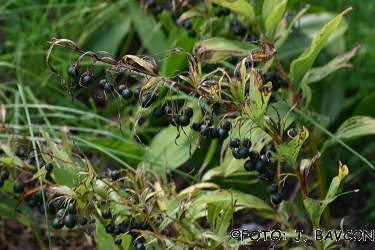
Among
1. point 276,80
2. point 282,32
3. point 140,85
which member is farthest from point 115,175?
point 140,85

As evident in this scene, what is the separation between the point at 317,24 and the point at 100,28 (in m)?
1.34

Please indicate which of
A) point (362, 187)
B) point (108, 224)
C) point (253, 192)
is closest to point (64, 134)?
point (108, 224)

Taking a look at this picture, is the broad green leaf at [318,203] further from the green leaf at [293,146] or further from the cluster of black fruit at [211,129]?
the cluster of black fruit at [211,129]

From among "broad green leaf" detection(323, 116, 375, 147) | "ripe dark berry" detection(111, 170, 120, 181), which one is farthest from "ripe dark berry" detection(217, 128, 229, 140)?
"broad green leaf" detection(323, 116, 375, 147)

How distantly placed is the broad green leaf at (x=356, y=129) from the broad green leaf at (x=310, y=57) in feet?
0.77

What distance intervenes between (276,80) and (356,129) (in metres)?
0.33

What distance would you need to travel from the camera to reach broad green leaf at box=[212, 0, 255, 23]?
1758 mm

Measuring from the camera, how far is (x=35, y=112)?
2.74 meters

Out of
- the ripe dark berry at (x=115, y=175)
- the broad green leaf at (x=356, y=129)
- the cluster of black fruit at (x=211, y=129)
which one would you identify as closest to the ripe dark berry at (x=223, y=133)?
the cluster of black fruit at (x=211, y=129)

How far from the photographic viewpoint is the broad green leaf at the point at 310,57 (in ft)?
5.62

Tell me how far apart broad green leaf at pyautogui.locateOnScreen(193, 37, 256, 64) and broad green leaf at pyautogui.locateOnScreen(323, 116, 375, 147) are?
0.44 meters

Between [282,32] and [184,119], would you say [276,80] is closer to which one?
[282,32]

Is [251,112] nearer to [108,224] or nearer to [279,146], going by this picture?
[279,146]

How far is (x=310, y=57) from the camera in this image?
1.81 meters
